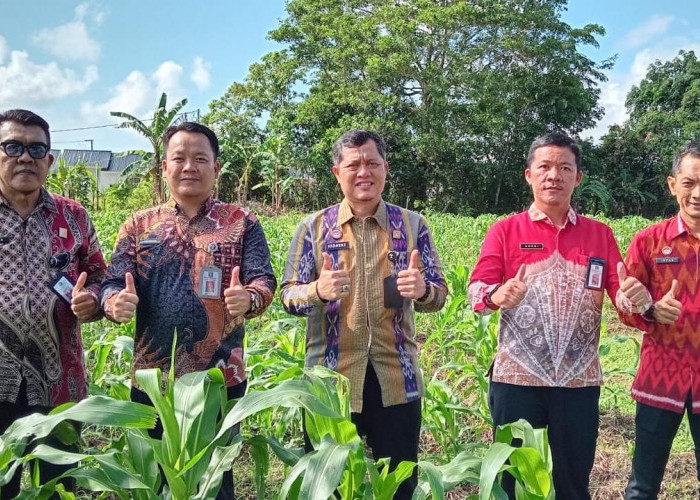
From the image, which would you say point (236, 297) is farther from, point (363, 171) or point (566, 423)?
point (566, 423)

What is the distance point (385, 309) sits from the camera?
Result: 2.06 m

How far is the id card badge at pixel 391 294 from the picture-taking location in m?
2.03

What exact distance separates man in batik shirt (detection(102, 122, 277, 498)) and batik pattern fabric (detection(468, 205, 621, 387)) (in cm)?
82

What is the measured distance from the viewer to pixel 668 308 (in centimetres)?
197

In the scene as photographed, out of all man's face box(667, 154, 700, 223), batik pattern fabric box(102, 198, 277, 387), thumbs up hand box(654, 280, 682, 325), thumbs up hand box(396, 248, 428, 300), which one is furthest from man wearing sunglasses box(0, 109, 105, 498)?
man's face box(667, 154, 700, 223)

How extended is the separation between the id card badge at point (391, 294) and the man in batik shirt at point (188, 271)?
1.24ft

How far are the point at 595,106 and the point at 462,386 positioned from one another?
18.9 m

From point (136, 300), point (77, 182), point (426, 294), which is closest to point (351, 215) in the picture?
point (426, 294)

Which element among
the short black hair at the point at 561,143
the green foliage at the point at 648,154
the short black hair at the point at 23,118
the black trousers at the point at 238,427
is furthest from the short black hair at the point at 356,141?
the green foliage at the point at 648,154

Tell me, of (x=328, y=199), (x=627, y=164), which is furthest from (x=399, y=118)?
(x=627, y=164)

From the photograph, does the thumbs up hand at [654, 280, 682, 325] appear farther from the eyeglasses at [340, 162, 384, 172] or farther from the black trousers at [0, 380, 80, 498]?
the black trousers at [0, 380, 80, 498]

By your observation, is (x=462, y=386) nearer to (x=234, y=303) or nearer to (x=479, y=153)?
(x=234, y=303)

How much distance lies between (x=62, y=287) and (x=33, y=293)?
0.29 ft

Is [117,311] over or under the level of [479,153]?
under
